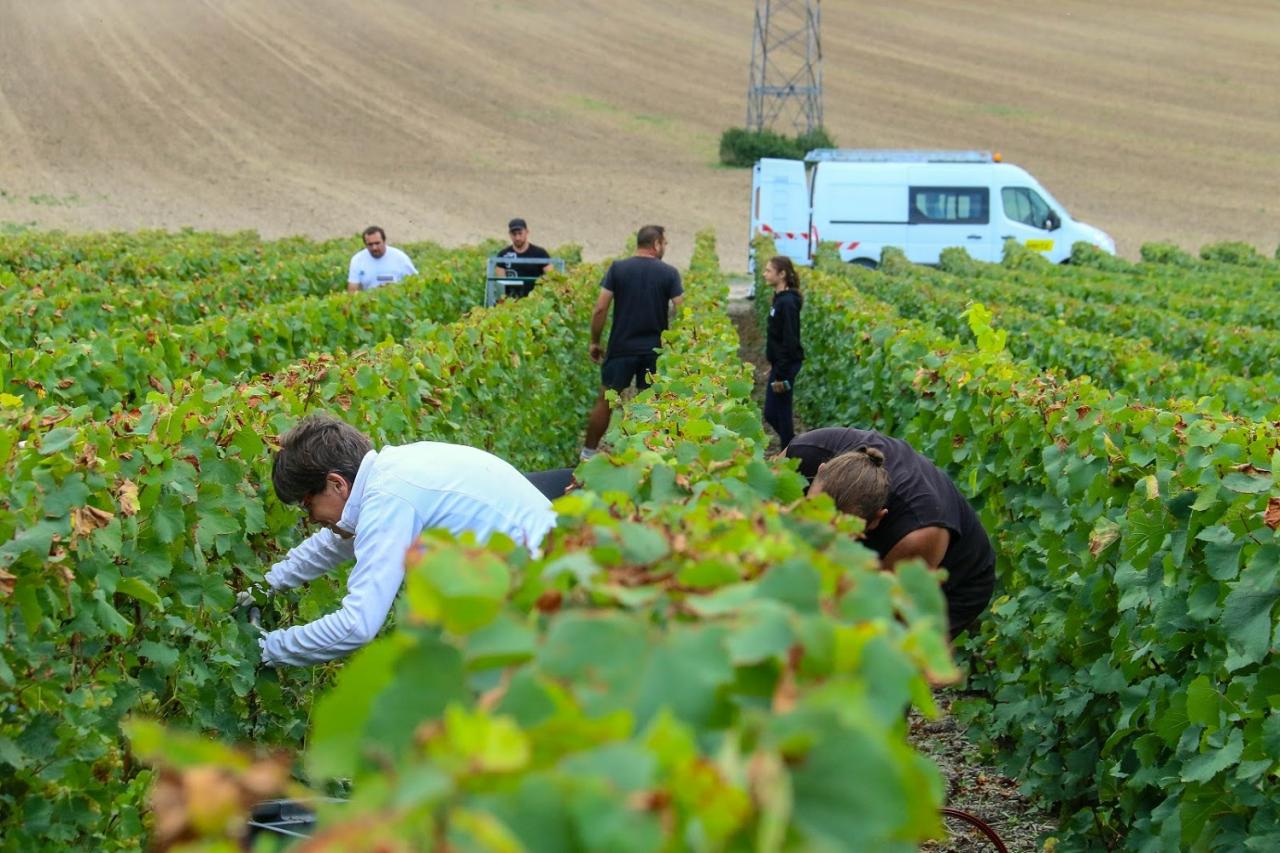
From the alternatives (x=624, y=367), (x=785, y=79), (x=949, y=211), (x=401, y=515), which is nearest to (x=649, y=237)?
(x=624, y=367)

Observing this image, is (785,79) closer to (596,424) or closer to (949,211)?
(949,211)

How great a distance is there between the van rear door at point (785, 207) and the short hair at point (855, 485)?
25018mm

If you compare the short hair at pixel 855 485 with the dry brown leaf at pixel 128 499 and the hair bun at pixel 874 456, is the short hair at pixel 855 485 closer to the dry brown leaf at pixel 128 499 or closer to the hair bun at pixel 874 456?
the hair bun at pixel 874 456

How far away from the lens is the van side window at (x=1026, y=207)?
97.1ft

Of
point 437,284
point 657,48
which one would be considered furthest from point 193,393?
point 657,48

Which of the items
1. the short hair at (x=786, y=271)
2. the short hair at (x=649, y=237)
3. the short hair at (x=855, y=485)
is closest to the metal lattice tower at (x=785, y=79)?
the short hair at (x=786, y=271)

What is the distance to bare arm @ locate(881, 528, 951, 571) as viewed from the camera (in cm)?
472

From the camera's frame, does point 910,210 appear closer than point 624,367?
No

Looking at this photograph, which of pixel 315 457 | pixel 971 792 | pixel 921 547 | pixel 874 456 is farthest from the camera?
pixel 971 792

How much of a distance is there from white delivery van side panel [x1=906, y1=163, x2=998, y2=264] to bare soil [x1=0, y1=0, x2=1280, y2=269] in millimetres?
10981

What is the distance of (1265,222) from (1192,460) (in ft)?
152

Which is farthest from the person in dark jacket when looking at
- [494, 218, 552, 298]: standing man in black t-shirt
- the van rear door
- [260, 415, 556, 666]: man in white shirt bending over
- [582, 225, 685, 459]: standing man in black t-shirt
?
the van rear door

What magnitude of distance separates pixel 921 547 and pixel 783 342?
6843mm

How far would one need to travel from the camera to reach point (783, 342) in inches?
452
